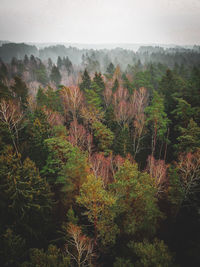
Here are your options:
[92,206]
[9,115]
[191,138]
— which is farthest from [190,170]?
[9,115]

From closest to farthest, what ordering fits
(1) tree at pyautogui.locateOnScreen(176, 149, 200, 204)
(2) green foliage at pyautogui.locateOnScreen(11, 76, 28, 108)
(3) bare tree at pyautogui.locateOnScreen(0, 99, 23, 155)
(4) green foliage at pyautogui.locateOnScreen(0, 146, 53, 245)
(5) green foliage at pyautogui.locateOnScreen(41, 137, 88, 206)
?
1. (4) green foliage at pyautogui.locateOnScreen(0, 146, 53, 245)
2. (5) green foliage at pyautogui.locateOnScreen(41, 137, 88, 206)
3. (1) tree at pyautogui.locateOnScreen(176, 149, 200, 204)
4. (3) bare tree at pyautogui.locateOnScreen(0, 99, 23, 155)
5. (2) green foliage at pyautogui.locateOnScreen(11, 76, 28, 108)

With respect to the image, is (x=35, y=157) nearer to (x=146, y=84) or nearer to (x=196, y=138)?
(x=196, y=138)

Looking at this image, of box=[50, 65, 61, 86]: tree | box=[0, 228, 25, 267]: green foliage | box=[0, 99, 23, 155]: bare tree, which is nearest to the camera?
box=[0, 228, 25, 267]: green foliage

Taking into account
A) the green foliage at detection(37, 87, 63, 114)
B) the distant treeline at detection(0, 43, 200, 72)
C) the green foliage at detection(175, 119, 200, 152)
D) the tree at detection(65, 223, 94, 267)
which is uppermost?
the distant treeline at detection(0, 43, 200, 72)

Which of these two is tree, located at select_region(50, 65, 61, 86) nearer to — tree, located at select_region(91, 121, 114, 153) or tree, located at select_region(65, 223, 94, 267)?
tree, located at select_region(91, 121, 114, 153)

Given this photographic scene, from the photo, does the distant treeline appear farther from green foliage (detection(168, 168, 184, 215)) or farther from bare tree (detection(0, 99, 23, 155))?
green foliage (detection(168, 168, 184, 215))

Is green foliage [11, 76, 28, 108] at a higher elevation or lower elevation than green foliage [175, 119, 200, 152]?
higher

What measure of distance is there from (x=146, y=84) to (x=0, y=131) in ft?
107

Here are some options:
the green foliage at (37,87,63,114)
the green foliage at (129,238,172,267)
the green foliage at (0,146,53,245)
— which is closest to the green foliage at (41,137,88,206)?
the green foliage at (0,146,53,245)

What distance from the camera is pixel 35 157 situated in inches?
664

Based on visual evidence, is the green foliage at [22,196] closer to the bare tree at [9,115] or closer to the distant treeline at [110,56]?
the bare tree at [9,115]

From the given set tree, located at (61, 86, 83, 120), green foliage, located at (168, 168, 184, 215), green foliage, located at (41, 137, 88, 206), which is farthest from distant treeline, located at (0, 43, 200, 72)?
green foliage, located at (168, 168, 184, 215)

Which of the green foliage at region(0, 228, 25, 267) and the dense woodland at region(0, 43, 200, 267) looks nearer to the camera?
the green foliage at region(0, 228, 25, 267)

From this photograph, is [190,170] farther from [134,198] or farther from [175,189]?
Answer: [134,198]
